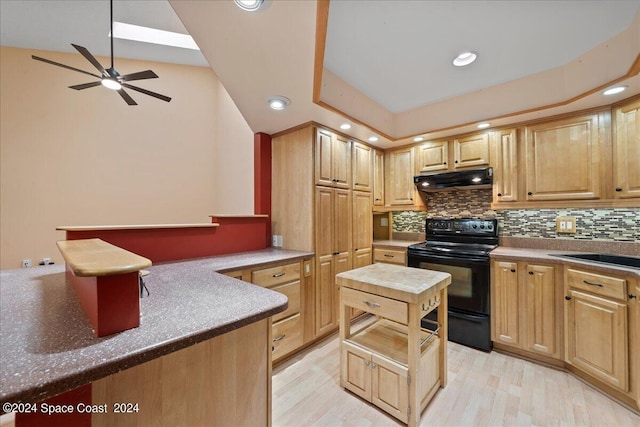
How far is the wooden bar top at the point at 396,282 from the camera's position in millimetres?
1501

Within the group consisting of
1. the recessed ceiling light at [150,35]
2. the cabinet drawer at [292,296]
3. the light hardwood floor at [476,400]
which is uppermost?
the recessed ceiling light at [150,35]

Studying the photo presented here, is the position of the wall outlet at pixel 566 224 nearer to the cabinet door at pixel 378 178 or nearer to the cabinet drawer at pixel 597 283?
the cabinet drawer at pixel 597 283

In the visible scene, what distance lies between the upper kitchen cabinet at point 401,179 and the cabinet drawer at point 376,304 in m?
1.83

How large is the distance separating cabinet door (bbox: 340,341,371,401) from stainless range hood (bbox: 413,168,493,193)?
2.04 metres

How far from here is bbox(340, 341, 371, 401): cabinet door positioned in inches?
67.1

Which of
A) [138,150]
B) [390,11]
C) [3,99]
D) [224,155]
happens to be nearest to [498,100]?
[390,11]

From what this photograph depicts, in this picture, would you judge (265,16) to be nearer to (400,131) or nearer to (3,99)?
(400,131)

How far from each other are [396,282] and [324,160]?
145cm

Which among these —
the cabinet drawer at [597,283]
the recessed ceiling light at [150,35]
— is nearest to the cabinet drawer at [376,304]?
the cabinet drawer at [597,283]

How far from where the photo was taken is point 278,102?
A: 7.06 ft

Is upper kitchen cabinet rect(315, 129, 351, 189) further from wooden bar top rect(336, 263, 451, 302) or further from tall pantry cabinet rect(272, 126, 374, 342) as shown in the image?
wooden bar top rect(336, 263, 451, 302)

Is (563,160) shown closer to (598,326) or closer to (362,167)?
(598,326)

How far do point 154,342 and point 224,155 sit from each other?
3.50 metres

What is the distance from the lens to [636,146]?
190 centimetres
